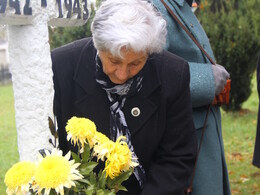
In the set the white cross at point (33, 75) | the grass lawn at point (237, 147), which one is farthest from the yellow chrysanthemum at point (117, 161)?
the grass lawn at point (237, 147)

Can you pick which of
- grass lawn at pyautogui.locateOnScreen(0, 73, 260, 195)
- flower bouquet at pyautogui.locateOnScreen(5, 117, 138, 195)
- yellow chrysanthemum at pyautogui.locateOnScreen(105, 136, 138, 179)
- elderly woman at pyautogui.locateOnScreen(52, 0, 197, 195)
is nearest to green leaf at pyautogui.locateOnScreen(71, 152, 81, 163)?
flower bouquet at pyautogui.locateOnScreen(5, 117, 138, 195)

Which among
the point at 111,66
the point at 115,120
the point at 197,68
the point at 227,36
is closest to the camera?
the point at 111,66

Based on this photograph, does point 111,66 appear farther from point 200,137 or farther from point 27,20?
point 200,137

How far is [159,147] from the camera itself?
7.07 feet

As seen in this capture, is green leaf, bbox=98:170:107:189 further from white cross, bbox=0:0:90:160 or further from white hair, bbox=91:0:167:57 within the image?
white hair, bbox=91:0:167:57

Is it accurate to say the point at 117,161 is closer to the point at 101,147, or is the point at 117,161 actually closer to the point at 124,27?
the point at 101,147

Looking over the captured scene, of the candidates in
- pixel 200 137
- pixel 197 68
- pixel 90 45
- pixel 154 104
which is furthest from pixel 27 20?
pixel 200 137

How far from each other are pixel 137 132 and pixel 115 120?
0.38ft

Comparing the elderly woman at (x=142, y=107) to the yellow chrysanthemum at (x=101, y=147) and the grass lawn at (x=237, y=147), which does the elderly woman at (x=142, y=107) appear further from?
the grass lawn at (x=237, y=147)

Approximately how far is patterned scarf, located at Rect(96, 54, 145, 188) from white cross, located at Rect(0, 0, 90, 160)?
0.32 m

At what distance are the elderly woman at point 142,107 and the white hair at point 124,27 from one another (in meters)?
0.12

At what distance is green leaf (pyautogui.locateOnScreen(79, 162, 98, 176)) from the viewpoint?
161 centimetres

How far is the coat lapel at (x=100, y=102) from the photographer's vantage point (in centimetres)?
206

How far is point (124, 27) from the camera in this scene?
174 cm
